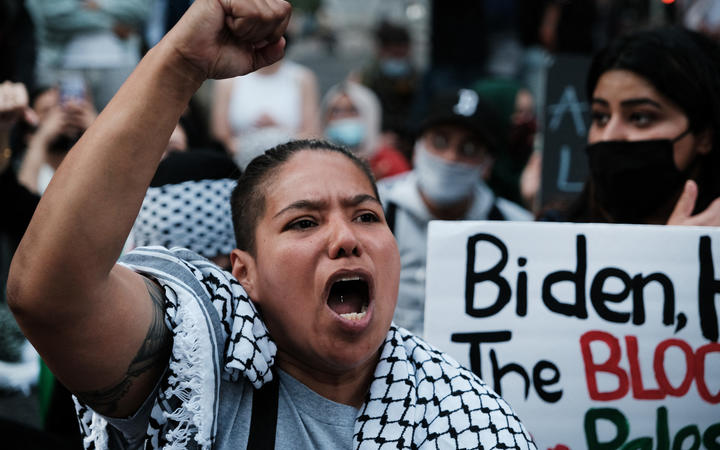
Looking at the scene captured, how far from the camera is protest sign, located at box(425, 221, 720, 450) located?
2248mm

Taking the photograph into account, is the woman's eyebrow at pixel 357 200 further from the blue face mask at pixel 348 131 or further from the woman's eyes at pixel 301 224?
the blue face mask at pixel 348 131

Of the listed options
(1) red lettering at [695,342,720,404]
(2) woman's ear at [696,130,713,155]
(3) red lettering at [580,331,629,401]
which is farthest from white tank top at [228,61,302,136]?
(1) red lettering at [695,342,720,404]

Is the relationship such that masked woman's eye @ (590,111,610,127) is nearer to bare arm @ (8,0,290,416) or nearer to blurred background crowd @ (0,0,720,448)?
blurred background crowd @ (0,0,720,448)

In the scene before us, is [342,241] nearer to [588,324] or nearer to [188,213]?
[588,324]

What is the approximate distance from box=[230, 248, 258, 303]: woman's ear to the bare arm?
0.26m

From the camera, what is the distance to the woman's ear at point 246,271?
5.82 ft

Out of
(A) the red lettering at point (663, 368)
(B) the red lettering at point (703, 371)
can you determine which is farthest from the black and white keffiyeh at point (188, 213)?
(B) the red lettering at point (703, 371)

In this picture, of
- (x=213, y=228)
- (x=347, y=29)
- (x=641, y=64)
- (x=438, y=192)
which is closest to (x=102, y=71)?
(x=438, y=192)

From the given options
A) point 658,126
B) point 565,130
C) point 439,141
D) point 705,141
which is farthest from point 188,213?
point 565,130

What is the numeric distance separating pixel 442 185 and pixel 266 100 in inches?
93.6

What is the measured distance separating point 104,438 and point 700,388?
159 centimetres

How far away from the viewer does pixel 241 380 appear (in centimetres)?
164

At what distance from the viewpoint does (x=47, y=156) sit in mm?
4426

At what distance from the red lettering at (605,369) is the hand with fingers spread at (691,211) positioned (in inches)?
18.4
